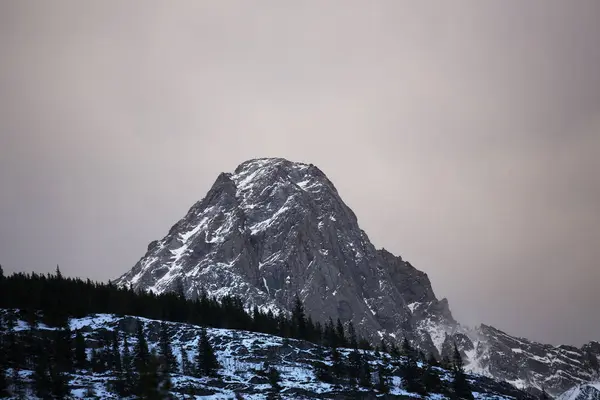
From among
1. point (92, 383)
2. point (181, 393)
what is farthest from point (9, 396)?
point (181, 393)

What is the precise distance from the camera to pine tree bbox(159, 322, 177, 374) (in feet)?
473

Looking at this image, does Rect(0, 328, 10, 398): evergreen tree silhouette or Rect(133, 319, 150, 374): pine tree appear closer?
Rect(0, 328, 10, 398): evergreen tree silhouette

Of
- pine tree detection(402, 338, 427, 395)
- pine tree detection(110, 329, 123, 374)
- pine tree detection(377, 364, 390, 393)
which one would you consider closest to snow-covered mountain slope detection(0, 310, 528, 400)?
pine tree detection(377, 364, 390, 393)

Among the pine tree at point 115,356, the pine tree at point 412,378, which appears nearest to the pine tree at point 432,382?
the pine tree at point 412,378

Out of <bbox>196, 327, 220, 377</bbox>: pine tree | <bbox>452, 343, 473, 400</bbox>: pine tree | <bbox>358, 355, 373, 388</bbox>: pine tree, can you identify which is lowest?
<bbox>452, 343, 473, 400</bbox>: pine tree

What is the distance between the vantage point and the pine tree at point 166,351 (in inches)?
5679

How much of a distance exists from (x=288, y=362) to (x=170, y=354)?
27.1m

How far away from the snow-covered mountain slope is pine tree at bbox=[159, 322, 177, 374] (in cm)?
122

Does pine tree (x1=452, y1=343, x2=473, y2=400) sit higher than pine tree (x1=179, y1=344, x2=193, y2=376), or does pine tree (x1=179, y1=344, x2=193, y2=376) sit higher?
pine tree (x1=179, y1=344, x2=193, y2=376)

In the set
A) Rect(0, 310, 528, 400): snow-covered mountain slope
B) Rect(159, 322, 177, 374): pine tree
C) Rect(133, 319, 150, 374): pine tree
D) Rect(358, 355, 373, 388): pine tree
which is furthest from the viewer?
Rect(358, 355, 373, 388): pine tree

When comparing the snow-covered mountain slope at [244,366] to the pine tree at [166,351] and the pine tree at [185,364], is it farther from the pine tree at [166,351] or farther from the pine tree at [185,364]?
the pine tree at [166,351]

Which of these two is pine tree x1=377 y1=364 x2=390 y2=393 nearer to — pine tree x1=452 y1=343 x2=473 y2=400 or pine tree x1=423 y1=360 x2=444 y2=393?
pine tree x1=423 y1=360 x2=444 y2=393

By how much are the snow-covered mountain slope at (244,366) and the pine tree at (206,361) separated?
1.69 m

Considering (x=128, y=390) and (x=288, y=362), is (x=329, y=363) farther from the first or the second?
(x=128, y=390)
